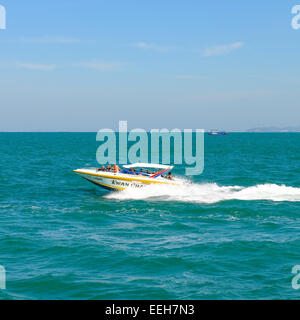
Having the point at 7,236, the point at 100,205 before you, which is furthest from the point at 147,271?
the point at 100,205

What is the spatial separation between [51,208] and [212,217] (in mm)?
12527

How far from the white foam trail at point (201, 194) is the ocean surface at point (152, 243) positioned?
3.7 inches

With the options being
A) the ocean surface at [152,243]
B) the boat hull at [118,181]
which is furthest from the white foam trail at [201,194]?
the boat hull at [118,181]

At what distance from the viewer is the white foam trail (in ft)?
102

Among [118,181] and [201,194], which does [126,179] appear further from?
[201,194]

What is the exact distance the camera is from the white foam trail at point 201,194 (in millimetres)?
31016

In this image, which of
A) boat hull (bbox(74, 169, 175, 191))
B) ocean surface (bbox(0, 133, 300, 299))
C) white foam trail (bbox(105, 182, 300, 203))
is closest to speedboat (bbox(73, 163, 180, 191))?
boat hull (bbox(74, 169, 175, 191))

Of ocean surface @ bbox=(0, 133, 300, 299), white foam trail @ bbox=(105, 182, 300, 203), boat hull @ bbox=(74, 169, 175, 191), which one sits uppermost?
boat hull @ bbox=(74, 169, 175, 191)

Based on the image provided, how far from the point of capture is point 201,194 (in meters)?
32.6

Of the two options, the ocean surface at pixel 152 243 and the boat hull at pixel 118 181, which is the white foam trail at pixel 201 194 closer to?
the ocean surface at pixel 152 243

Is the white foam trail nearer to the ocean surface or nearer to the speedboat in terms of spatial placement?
the ocean surface

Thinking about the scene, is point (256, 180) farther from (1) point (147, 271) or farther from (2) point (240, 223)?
(1) point (147, 271)

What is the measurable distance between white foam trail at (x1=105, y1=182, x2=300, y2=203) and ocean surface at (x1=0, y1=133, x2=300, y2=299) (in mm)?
94

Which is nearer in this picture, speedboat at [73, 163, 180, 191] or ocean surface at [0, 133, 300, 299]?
ocean surface at [0, 133, 300, 299]
